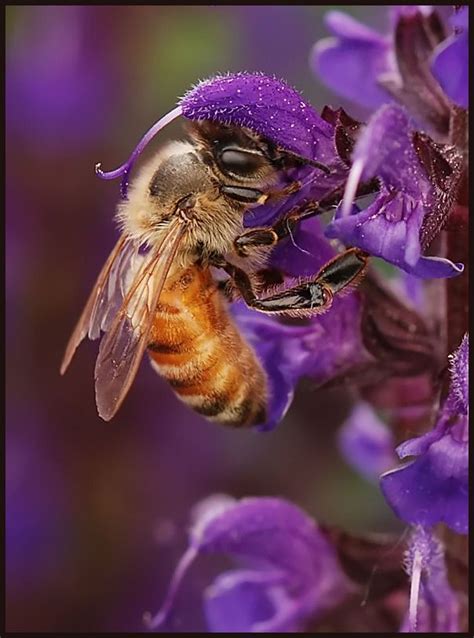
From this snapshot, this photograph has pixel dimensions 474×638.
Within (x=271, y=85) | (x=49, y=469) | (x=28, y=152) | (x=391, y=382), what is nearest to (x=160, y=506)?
(x=49, y=469)

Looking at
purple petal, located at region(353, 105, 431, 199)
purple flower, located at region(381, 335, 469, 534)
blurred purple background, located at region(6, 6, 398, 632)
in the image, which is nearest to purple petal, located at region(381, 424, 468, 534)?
purple flower, located at region(381, 335, 469, 534)

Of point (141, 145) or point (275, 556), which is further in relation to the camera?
point (275, 556)

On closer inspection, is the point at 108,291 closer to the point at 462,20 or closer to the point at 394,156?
the point at 394,156

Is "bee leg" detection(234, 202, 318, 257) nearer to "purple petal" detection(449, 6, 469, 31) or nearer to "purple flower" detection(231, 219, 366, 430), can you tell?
"purple flower" detection(231, 219, 366, 430)

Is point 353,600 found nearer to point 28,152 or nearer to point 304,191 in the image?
point 304,191

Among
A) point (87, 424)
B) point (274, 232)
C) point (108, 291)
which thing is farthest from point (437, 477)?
point (87, 424)
